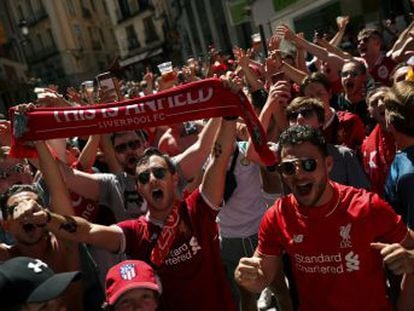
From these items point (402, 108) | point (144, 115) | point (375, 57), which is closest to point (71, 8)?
point (375, 57)

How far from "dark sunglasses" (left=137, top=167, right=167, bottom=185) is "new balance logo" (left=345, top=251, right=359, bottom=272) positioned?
1.10m

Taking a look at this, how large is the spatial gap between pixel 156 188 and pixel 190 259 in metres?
0.43

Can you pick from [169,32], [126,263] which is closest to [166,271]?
[126,263]

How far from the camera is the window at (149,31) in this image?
5422 centimetres

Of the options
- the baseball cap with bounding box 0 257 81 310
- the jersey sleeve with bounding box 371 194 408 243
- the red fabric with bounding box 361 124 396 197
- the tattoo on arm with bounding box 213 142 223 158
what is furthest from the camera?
the red fabric with bounding box 361 124 396 197

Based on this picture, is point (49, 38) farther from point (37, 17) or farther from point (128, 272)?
point (128, 272)

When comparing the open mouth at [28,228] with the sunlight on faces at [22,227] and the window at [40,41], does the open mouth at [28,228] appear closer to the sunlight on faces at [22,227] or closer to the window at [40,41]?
the sunlight on faces at [22,227]

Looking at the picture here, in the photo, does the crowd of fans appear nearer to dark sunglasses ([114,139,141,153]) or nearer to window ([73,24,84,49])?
dark sunglasses ([114,139,141,153])

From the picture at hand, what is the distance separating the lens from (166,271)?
2.88 m

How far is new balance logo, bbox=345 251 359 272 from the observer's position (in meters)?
2.43

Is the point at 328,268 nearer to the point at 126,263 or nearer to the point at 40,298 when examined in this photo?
the point at 126,263

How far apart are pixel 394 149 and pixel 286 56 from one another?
3884 millimetres

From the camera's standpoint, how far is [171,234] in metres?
2.90

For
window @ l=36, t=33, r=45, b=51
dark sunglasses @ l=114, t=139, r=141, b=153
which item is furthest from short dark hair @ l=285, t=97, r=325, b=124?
window @ l=36, t=33, r=45, b=51
